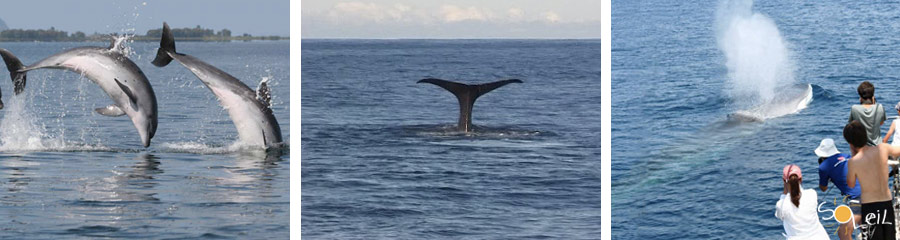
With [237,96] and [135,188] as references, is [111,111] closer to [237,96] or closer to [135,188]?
[135,188]

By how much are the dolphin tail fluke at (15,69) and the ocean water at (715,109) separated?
12.4 m

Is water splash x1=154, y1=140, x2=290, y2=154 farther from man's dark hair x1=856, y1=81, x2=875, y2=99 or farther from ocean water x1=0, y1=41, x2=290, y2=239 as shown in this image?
man's dark hair x1=856, y1=81, x2=875, y2=99

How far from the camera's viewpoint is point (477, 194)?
1128 inches

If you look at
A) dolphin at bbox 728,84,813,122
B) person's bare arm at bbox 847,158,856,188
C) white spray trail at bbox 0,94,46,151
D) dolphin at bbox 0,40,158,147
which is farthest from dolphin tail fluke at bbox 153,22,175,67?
dolphin at bbox 728,84,813,122

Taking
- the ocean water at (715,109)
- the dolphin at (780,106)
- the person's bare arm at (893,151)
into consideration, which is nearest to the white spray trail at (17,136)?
the ocean water at (715,109)

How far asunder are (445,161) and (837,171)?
74.1 feet

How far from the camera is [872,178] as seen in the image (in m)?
9.68

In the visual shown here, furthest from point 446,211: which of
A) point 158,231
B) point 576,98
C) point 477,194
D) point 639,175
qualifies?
Answer: point 576,98

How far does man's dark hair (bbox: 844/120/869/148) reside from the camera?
9.57 metres

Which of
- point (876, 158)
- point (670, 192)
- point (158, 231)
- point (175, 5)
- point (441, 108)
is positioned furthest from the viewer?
point (175, 5)

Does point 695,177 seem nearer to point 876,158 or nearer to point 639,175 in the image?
point 639,175

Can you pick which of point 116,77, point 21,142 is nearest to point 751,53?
point 21,142

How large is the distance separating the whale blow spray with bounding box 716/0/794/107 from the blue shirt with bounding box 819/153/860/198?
976 inches

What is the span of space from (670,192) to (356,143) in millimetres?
13843
